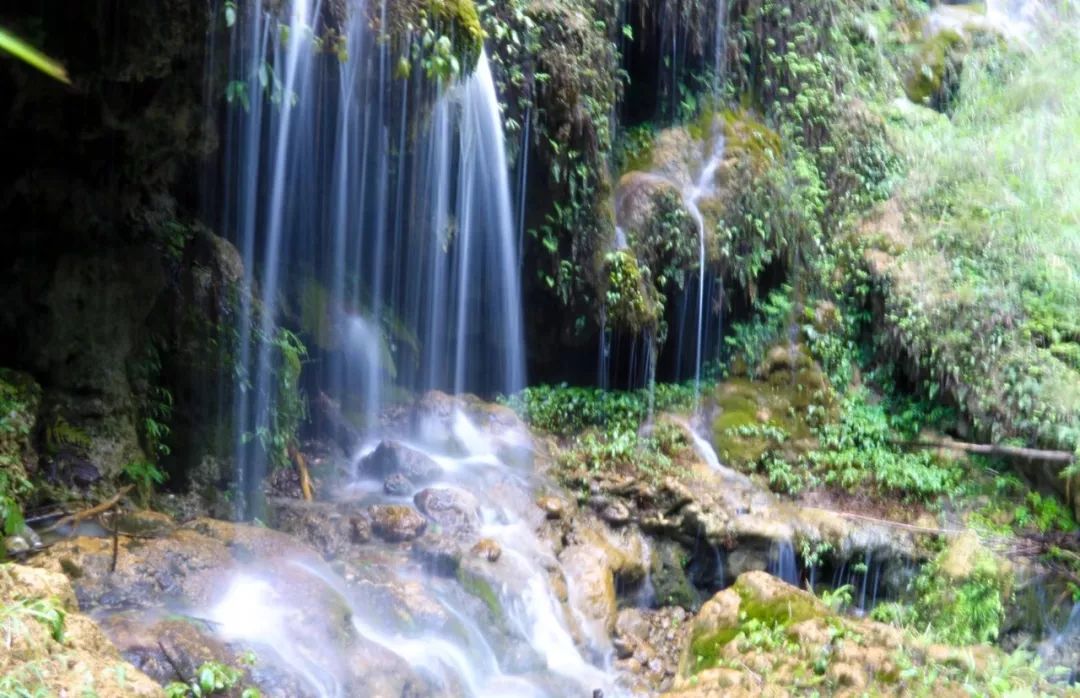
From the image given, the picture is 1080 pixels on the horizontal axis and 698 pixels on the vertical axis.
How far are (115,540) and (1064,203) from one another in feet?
37.0

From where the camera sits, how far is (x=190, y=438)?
23.9ft

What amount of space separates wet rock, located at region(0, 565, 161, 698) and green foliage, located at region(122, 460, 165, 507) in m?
2.92

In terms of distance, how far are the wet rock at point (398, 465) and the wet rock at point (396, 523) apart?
0.97 m

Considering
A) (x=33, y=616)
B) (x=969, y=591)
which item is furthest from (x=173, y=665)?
(x=969, y=591)

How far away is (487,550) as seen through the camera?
7297 mm

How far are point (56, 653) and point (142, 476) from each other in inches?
140

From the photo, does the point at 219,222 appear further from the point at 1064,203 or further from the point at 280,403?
the point at 1064,203

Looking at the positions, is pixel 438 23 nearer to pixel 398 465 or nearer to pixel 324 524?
pixel 398 465

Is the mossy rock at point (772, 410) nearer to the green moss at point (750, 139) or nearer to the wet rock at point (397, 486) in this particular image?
the green moss at point (750, 139)

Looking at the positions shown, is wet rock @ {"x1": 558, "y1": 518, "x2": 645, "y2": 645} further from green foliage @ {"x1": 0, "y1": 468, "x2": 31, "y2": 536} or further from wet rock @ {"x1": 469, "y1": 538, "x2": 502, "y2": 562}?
green foliage @ {"x1": 0, "y1": 468, "x2": 31, "y2": 536}

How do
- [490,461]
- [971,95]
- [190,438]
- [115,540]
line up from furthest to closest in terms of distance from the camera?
[971,95] → [490,461] → [190,438] → [115,540]

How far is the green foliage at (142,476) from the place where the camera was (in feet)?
20.7

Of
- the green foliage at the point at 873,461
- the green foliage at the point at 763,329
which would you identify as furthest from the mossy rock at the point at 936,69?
the green foliage at the point at 873,461

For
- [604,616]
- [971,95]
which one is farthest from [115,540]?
[971,95]
